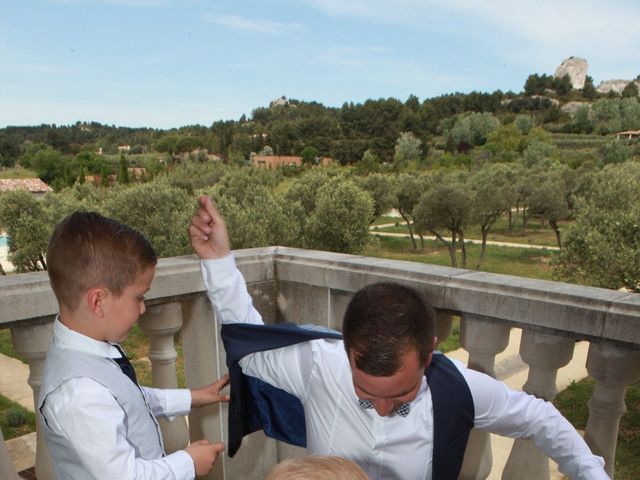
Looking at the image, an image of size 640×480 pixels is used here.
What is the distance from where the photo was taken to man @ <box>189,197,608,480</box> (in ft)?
4.65

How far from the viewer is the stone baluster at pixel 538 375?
227cm

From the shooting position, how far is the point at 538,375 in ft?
7.79

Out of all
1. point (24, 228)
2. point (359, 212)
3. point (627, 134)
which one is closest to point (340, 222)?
point (359, 212)

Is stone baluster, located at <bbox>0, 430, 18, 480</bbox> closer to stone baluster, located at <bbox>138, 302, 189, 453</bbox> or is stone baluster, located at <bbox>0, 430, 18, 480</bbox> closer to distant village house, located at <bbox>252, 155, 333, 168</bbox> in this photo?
stone baluster, located at <bbox>138, 302, 189, 453</bbox>

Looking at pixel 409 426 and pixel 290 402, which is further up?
pixel 409 426

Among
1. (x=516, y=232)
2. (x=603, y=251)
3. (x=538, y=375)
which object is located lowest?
(x=516, y=232)

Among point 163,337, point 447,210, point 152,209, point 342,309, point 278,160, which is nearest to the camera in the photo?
point 163,337

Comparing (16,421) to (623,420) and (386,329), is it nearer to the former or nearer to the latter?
(386,329)

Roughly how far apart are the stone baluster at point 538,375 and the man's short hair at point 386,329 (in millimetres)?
1092

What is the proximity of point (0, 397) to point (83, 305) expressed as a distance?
1031 centimetres

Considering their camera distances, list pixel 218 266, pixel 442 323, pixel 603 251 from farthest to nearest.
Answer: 1. pixel 603 251
2. pixel 442 323
3. pixel 218 266

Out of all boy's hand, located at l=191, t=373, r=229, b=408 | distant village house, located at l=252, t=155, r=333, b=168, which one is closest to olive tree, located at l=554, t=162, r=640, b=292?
boy's hand, located at l=191, t=373, r=229, b=408

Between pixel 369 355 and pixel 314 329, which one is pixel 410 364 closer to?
pixel 369 355

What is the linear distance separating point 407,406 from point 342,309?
1414 millimetres
